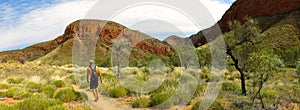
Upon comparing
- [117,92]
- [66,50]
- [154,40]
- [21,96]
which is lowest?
[117,92]

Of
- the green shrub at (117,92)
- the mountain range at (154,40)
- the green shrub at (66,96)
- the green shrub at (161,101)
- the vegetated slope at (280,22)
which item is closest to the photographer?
the green shrub at (161,101)

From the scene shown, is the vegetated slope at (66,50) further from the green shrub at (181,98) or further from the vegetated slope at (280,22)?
the green shrub at (181,98)

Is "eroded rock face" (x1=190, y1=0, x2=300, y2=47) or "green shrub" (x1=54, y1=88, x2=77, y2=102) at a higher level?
"eroded rock face" (x1=190, y1=0, x2=300, y2=47)

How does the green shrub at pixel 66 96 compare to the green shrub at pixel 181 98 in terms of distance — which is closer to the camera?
the green shrub at pixel 181 98

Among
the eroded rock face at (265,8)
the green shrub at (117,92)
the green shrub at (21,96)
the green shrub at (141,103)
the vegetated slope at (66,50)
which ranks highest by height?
the eroded rock face at (265,8)

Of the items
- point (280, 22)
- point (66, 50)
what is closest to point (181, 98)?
point (280, 22)

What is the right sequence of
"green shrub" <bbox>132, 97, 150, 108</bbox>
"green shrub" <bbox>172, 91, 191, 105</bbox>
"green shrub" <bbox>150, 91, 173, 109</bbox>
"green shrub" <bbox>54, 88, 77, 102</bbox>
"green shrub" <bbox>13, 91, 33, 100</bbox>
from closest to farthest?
"green shrub" <bbox>150, 91, 173, 109</bbox> < "green shrub" <bbox>132, 97, 150, 108</bbox> < "green shrub" <bbox>172, 91, 191, 105</bbox> < "green shrub" <bbox>54, 88, 77, 102</bbox> < "green shrub" <bbox>13, 91, 33, 100</bbox>

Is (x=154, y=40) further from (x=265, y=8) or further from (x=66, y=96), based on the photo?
(x=265, y=8)

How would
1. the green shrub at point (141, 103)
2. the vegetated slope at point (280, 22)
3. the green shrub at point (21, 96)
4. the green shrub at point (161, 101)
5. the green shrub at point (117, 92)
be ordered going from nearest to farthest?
the green shrub at point (161, 101)
the green shrub at point (141, 103)
the green shrub at point (21, 96)
the green shrub at point (117, 92)
the vegetated slope at point (280, 22)

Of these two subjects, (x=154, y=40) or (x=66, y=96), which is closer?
(x=66, y=96)

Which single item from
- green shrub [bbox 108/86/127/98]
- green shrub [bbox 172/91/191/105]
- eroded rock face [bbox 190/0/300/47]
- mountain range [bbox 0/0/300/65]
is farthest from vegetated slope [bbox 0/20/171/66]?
green shrub [bbox 172/91/191/105]

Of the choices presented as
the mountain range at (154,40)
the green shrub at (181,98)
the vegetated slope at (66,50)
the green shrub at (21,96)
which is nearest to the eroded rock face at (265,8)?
the mountain range at (154,40)

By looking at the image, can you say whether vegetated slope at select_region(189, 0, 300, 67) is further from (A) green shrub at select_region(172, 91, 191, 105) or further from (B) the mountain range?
(A) green shrub at select_region(172, 91, 191, 105)

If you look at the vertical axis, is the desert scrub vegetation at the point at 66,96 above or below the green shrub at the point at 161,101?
above
